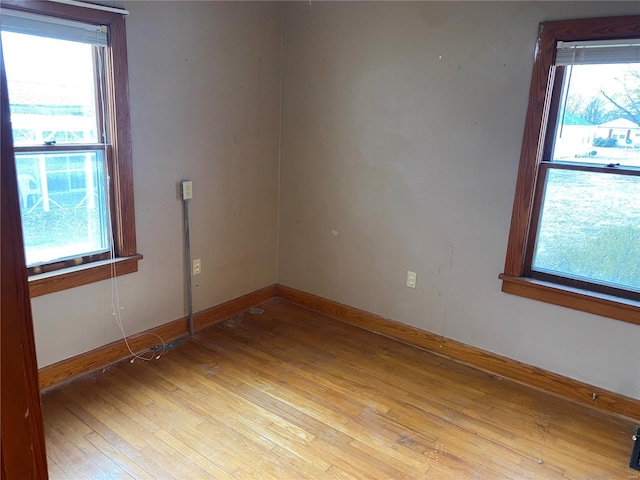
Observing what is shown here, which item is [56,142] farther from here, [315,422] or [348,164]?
[315,422]

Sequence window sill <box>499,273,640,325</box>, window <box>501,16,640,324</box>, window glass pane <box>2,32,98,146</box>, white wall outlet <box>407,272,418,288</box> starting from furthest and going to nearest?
white wall outlet <box>407,272,418,288</box> < window sill <box>499,273,640,325</box> < window <box>501,16,640,324</box> < window glass pane <box>2,32,98,146</box>

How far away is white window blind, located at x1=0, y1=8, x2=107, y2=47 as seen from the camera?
2.09 m

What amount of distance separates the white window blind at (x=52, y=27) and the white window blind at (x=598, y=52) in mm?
2339

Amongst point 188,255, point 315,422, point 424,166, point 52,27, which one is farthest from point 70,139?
point 424,166

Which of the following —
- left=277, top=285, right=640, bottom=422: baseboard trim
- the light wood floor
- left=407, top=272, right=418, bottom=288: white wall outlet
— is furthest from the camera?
left=407, top=272, right=418, bottom=288: white wall outlet

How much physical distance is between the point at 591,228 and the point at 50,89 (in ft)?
9.41

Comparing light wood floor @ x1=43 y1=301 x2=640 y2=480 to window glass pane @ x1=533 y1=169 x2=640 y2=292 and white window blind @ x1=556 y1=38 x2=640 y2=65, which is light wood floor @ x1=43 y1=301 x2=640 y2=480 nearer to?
window glass pane @ x1=533 y1=169 x2=640 y2=292

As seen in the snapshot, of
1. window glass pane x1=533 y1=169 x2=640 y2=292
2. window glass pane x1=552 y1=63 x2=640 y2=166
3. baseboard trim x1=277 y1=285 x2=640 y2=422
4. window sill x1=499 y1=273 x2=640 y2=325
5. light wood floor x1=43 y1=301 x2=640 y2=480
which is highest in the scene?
window glass pane x1=552 y1=63 x2=640 y2=166

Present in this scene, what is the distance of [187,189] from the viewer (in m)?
3.00

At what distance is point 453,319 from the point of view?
3037mm

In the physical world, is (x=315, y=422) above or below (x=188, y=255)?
below

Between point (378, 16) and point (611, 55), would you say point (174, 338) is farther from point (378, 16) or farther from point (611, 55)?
point (611, 55)

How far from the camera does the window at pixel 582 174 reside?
2.32m

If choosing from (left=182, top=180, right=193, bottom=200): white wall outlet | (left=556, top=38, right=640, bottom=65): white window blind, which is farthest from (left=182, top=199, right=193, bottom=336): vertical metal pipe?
(left=556, top=38, right=640, bottom=65): white window blind
